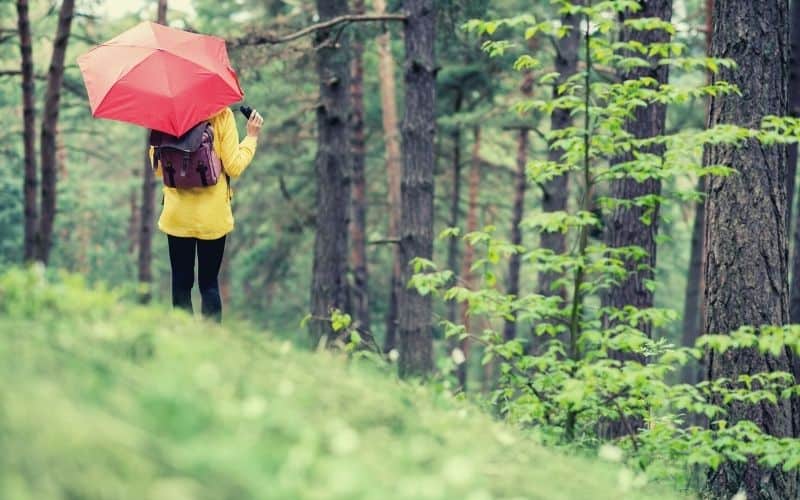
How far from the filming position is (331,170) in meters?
14.4

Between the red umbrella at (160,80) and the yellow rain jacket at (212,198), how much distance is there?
0.59 ft

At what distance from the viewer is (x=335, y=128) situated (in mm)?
14164

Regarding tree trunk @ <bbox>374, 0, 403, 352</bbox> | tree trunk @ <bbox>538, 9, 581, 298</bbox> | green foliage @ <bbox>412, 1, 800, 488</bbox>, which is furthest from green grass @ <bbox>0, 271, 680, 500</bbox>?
tree trunk @ <bbox>374, 0, 403, 352</bbox>

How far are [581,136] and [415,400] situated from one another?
9.72 feet

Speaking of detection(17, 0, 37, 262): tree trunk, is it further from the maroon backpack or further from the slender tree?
the slender tree

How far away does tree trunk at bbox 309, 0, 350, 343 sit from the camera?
45.5ft

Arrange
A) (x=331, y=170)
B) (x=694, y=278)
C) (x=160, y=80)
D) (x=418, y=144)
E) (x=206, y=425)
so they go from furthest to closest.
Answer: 1. (x=694, y=278)
2. (x=331, y=170)
3. (x=418, y=144)
4. (x=160, y=80)
5. (x=206, y=425)

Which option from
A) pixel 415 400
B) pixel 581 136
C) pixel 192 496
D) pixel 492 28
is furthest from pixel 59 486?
pixel 581 136

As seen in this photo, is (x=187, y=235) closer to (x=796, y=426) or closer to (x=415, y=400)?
(x=415, y=400)

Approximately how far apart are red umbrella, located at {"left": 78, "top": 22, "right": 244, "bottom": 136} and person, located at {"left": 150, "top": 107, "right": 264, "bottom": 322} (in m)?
0.19

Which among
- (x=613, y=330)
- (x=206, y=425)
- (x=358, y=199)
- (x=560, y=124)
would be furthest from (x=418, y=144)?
(x=358, y=199)

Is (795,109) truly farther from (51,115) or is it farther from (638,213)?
(51,115)

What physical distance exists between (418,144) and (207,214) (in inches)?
220

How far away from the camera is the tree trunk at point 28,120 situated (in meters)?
14.1
